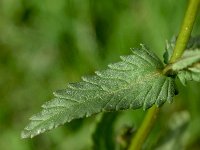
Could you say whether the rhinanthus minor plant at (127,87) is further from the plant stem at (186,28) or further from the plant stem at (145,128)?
the plant stem at (145,128)

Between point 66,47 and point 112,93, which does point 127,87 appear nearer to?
point 112,93

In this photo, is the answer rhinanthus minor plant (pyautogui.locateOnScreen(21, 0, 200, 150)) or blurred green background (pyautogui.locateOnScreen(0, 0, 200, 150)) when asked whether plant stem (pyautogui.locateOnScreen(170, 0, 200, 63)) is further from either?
blurred green background (pyautogui.locateOnScreen(0, 0, 200, 150))

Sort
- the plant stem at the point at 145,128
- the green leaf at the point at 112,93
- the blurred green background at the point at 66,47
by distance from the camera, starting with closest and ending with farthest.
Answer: the green leaf at the point at 112,93 → the plant stem at the point at 145,128 → the blurred green background at the point at 66,47

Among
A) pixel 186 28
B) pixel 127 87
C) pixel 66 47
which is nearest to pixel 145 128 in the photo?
pixel 127 87

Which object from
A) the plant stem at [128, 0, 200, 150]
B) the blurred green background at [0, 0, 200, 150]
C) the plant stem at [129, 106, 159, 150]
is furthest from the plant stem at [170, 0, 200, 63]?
the blurred green background at [0, 0, 200, 150]

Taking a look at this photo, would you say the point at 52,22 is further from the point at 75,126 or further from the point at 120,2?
the point at 75,126

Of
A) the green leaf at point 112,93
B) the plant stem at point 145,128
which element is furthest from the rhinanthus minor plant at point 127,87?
the plant stem at point 145,128

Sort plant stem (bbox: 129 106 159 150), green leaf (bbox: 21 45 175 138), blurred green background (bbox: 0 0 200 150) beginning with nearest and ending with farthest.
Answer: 1. green leaf (bbox: 21 45 175 138)
2. plant stem (bbox: 129 106 159 150)
3. blurred green background (bbox: 0 0 200 150)
